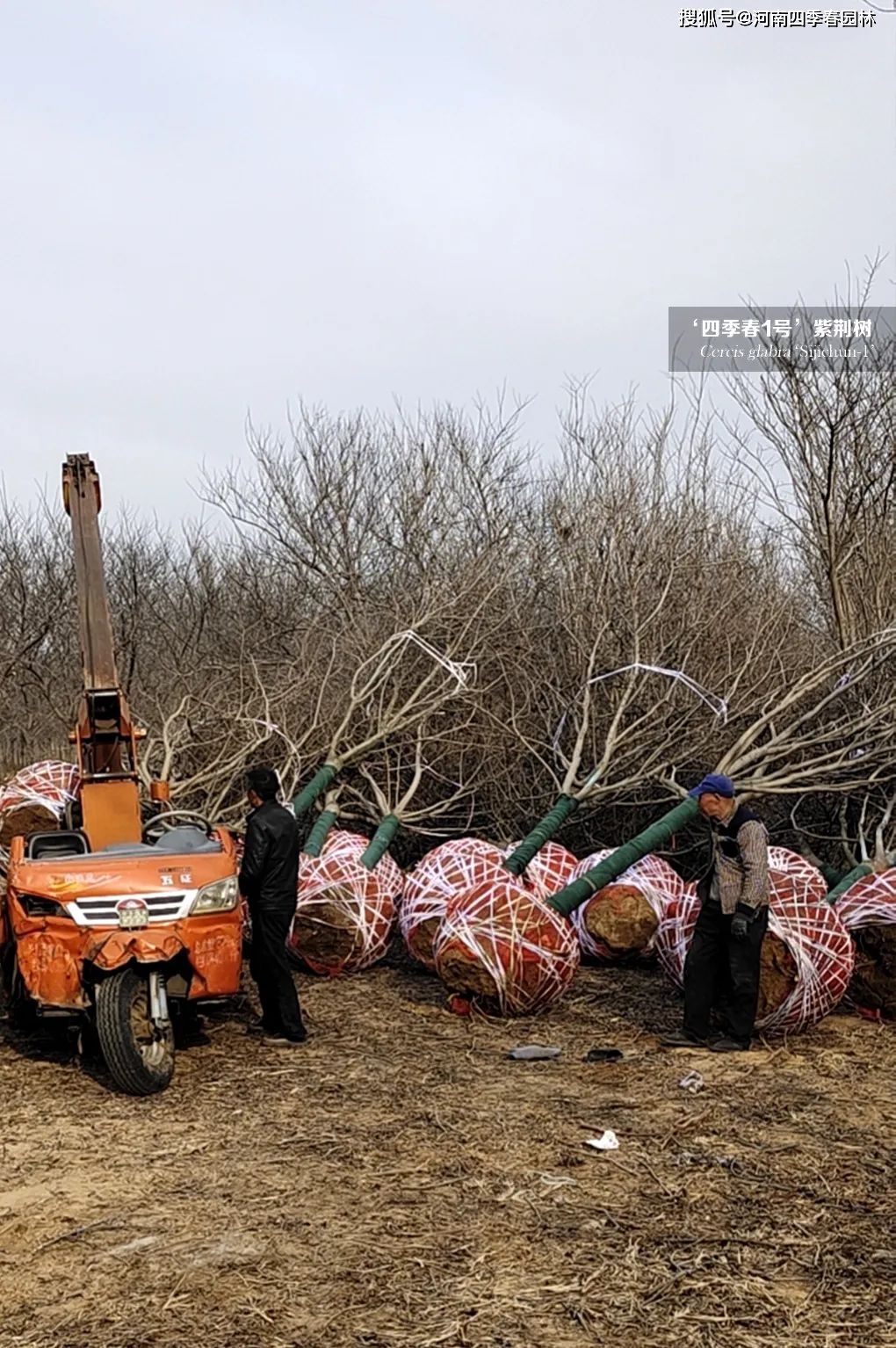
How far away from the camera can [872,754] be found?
35.3 feet

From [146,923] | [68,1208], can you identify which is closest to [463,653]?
[146,923]

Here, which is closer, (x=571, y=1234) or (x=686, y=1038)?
(x=571, y=1234)

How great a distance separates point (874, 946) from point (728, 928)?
1.47 m

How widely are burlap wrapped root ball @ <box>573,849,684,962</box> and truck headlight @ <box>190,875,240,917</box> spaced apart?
365cm

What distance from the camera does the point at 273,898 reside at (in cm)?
836

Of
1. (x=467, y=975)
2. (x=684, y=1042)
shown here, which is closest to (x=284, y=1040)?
(x=467, y=975)

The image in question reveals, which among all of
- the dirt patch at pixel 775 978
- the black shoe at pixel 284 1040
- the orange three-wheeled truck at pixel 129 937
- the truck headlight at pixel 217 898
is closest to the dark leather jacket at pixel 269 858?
the orange three-wheeled truck at pixel 129 937

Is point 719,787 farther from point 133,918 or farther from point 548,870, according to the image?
point 133,918

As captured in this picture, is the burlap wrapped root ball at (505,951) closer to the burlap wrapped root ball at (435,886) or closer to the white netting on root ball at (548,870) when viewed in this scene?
the burlap wrapped root ball at (435,886)

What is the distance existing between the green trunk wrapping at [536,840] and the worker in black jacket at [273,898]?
197 centimetres

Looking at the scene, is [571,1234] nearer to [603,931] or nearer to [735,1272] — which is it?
[735,1272]

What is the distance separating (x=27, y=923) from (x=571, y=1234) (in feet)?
12.7

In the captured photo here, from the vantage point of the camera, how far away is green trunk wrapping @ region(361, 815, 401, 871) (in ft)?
34.7

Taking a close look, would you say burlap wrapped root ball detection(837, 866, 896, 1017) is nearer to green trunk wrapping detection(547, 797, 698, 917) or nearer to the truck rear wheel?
green trunk wrapping detection(547, 797, 698, 917)
